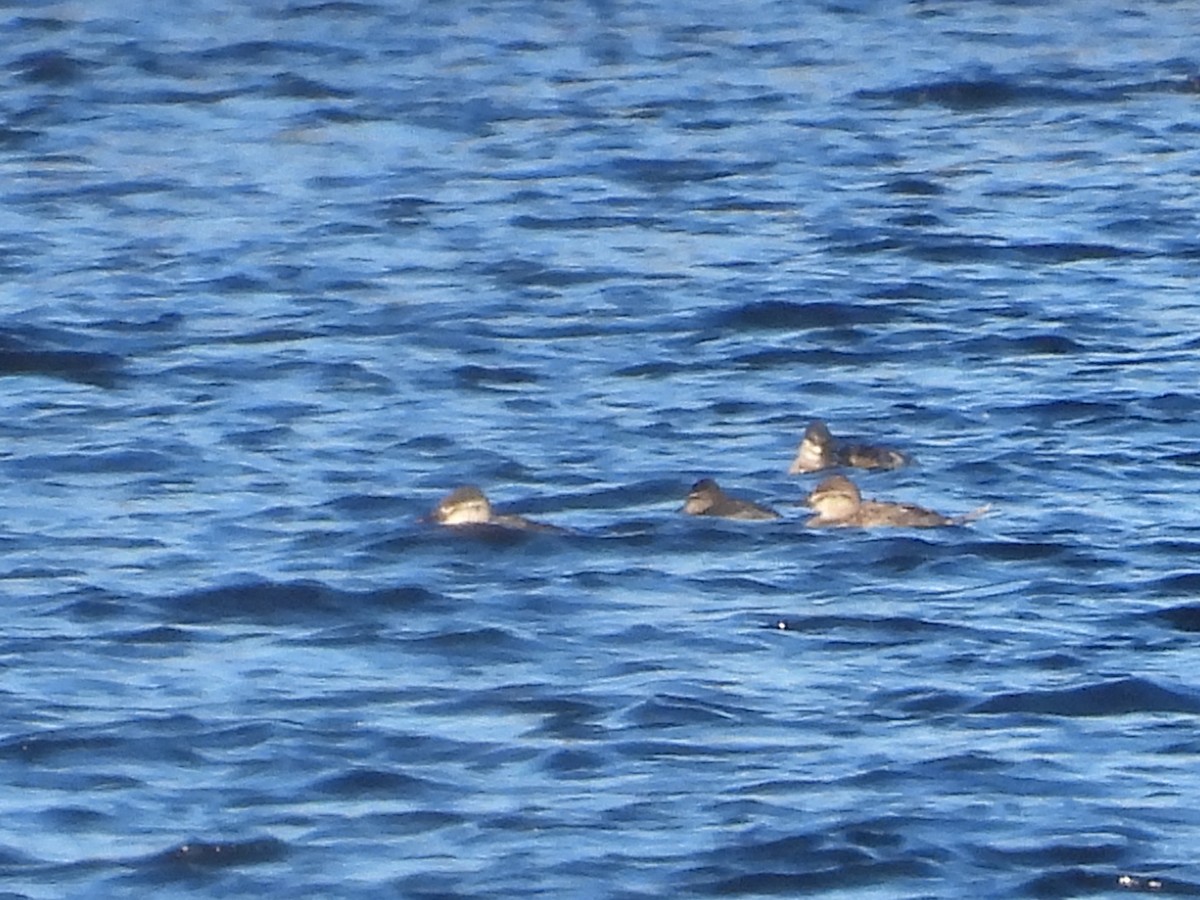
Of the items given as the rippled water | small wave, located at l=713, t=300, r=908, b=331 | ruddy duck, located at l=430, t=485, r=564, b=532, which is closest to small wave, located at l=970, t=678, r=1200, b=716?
the rippled water

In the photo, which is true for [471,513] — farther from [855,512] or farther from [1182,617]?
[1182,617]

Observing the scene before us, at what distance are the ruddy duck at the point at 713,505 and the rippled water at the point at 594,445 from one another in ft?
0.34

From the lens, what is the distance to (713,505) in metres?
14.5

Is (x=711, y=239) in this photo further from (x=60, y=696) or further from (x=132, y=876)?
(x=132, y=876)

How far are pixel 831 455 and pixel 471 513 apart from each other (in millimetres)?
1756

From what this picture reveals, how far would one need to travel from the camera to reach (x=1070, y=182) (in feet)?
74.0

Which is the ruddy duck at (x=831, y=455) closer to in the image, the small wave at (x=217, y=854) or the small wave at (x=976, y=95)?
the small wave at (x=217, y=854)

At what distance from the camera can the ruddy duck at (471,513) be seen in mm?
14297

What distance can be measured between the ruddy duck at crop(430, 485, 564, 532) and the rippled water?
105 mm

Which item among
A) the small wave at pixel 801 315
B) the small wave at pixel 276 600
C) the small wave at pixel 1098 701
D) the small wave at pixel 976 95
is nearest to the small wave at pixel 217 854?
the small wave at pixel 276 600

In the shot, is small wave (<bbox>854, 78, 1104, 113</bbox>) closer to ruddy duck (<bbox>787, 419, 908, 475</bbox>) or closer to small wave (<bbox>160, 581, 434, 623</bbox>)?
ruddy duck (<bbox>787, 419, 908, 475</bbox>)

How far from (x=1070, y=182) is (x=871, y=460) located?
24.7ft

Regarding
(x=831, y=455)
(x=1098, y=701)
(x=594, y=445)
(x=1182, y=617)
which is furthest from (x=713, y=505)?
(x=1098, y=701)

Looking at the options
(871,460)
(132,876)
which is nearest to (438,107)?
(871,460)
